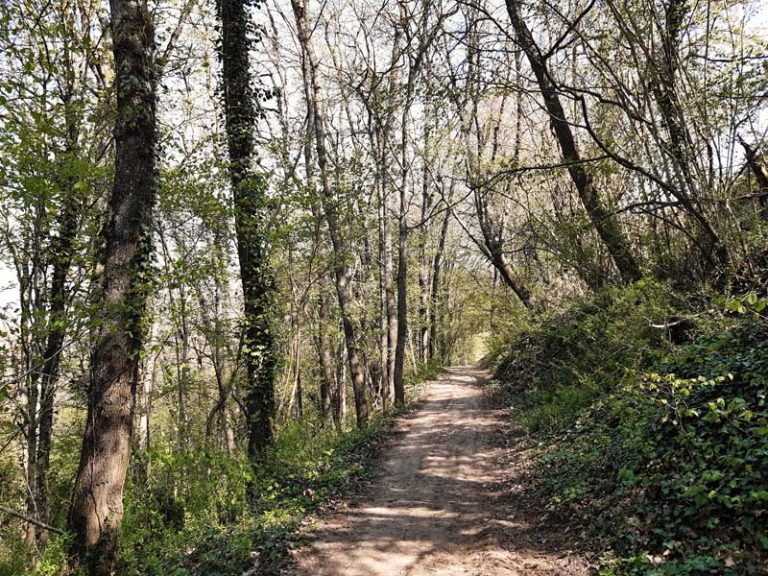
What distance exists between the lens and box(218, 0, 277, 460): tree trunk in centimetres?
884

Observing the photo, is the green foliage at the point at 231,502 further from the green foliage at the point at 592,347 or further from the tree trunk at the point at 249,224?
the green foliage at the point at 592,347

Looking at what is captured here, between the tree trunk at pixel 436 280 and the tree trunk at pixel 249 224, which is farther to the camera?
the tree trunk at pixel 436 280

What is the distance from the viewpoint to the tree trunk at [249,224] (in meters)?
8.84

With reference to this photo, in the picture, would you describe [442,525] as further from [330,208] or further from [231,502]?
[330,208]

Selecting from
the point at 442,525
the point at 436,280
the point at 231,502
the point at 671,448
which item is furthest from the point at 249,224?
the point at 436,280

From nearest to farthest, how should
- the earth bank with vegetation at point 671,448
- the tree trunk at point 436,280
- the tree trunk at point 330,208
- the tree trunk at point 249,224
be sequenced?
1. the earth bank with vegetation at point 671,448
2. the tree trunk at point 249,224
3. the tree trunk at point 330,208
4. the tree trunk at point 436,280

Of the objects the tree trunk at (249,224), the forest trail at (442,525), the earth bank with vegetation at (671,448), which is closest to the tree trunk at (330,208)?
the tree trunk at (249,224)

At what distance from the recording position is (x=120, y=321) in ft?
19.0

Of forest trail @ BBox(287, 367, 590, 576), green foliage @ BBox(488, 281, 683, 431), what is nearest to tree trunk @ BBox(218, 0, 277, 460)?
forest trail @ BBox(287, 367, 590, 576)

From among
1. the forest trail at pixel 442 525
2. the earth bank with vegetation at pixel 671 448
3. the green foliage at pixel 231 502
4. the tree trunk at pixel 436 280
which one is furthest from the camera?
the tree trunk at pixel 436 280

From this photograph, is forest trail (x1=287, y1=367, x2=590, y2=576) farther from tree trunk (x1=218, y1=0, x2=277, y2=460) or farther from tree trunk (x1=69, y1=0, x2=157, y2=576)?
tree trunk (x1=218, y1=0, x2=277, y2=460)

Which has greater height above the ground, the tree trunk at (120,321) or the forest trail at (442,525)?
the tree trunk at (120,321)

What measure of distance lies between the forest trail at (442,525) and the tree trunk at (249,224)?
2696mm

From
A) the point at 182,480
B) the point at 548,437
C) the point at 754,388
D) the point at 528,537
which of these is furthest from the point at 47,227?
the point at 754,388
